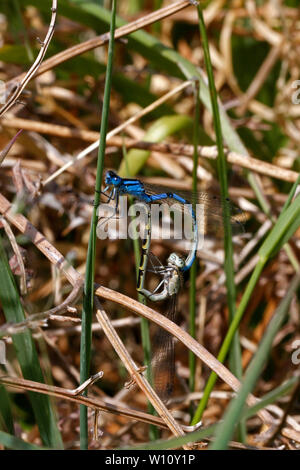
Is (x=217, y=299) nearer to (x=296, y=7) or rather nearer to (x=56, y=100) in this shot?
(x=56, y=100)

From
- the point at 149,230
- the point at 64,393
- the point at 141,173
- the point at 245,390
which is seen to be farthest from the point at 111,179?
the point at 245,390

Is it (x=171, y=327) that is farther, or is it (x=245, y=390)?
(x=171, y=327)

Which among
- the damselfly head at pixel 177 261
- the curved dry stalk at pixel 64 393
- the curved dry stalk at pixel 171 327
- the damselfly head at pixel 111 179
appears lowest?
the curved dry stalk at pixel 64 393

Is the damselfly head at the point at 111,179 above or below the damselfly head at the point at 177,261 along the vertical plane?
above

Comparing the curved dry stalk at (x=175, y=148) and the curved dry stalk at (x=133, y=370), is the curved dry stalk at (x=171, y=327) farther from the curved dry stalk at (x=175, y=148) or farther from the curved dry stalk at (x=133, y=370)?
the curved dry stalk at (x=175, y=148)

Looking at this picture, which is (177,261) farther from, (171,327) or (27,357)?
(27,357)

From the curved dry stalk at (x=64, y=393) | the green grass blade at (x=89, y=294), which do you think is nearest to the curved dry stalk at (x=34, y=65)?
the green grass blade at (x=89, y=294)
